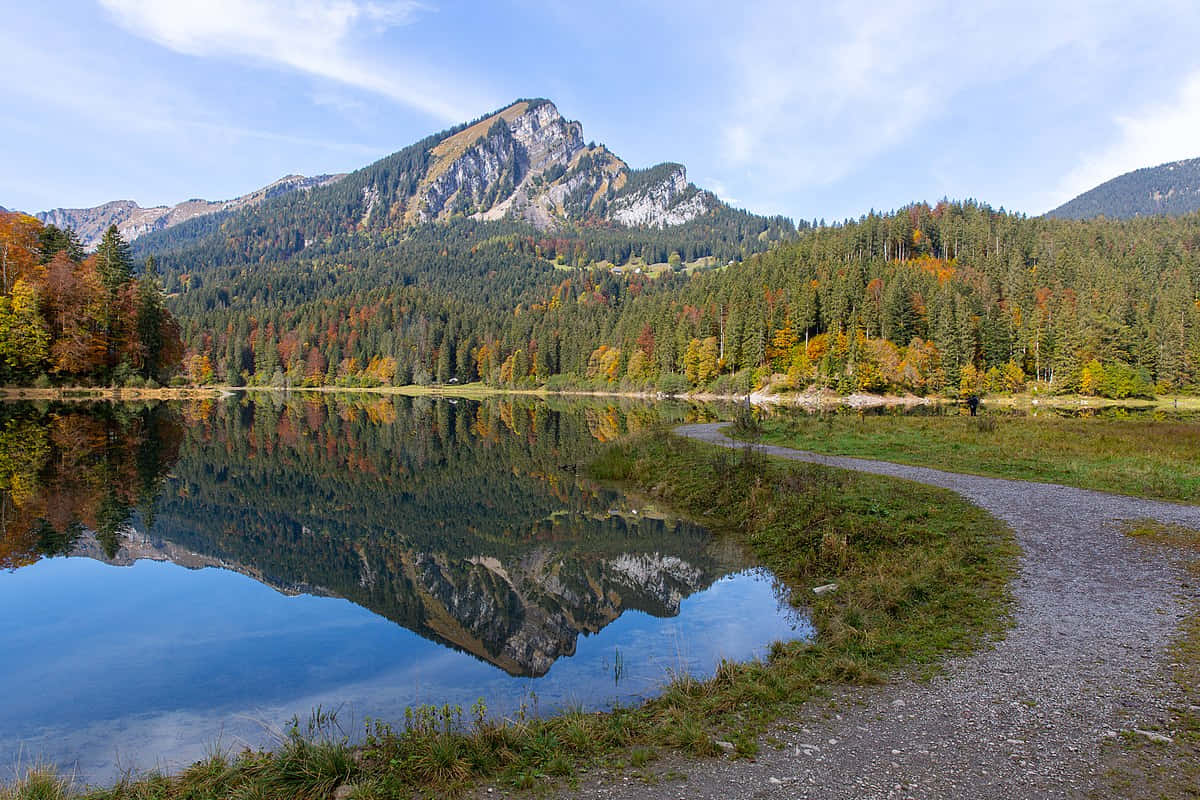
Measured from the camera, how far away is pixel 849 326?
94188mm

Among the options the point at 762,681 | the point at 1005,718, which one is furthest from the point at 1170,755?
the point at 762,681

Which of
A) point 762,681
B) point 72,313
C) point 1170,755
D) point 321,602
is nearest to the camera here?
point 1170,755

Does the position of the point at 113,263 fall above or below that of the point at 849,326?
above

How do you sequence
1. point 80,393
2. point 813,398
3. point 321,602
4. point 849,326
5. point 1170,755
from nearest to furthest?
point 1170,755 < point 321,602 < point 80,393 < point 813,398 < point 849,326

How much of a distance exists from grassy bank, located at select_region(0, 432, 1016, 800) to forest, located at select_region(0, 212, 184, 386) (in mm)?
69389

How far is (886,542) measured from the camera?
14039 mm

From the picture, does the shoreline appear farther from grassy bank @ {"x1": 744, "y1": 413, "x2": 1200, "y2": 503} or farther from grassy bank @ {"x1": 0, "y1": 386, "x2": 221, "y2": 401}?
grassy bank @ {"x1": 744, "y1": 413, "x2": 1200, "y2": 503}

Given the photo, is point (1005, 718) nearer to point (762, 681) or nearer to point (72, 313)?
point (762, 681)

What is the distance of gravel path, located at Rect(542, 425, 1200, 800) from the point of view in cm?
536

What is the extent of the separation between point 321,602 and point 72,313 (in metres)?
65.8

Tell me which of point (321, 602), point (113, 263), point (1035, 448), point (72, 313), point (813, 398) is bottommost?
point (321, 602)

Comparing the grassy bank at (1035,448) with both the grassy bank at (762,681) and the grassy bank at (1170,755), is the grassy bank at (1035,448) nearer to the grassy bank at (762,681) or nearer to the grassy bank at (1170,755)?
the grassy bank at (762,681)

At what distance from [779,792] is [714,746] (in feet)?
2.95

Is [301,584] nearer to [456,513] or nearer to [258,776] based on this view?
[456,513]
